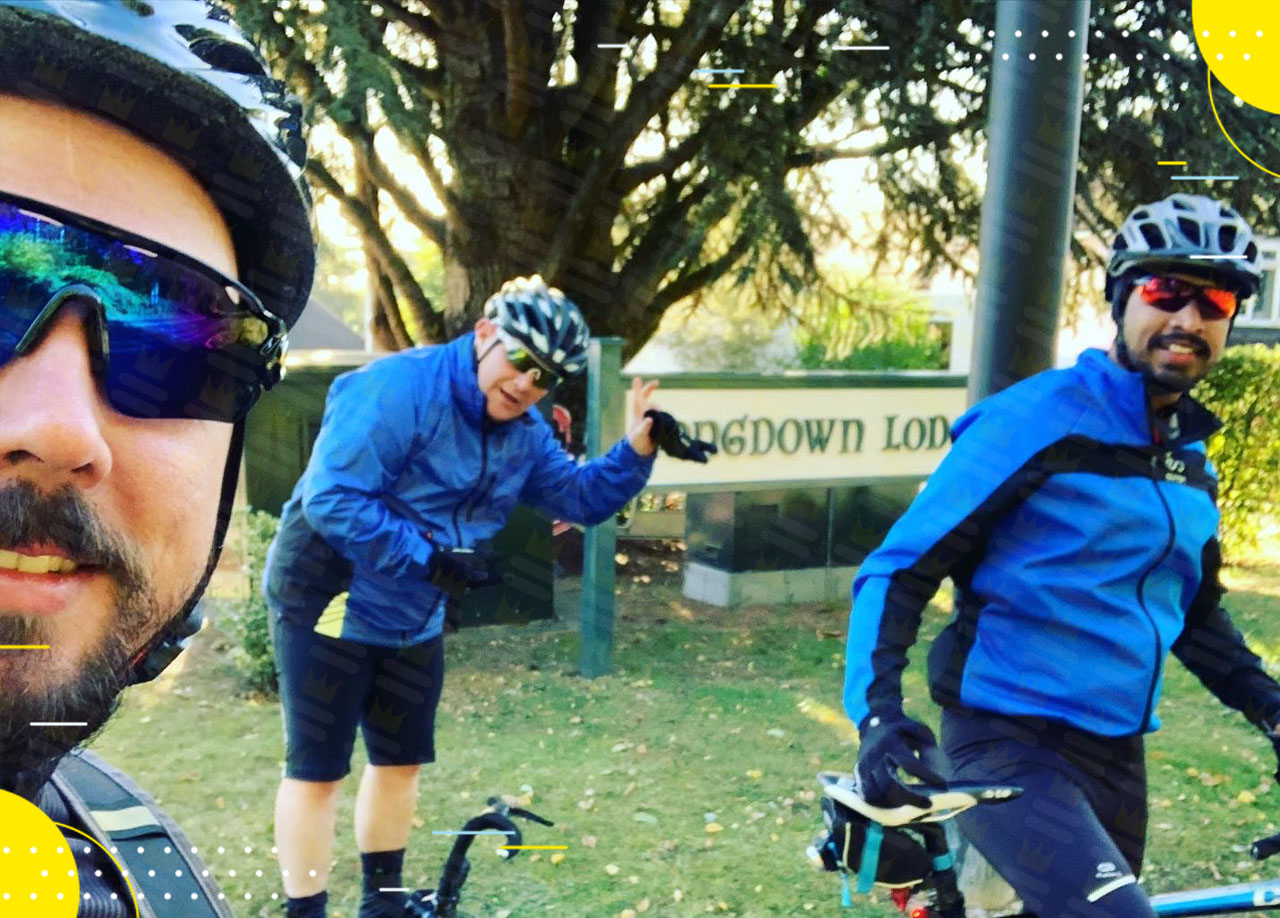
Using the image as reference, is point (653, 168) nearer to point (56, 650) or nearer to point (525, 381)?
point (525, 381)

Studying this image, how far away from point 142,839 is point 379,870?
8.39ft

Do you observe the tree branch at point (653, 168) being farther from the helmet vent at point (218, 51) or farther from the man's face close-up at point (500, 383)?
the helmet vent at point (218, 51)

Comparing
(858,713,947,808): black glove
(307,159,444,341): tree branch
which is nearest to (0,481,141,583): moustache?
(858,713,947,808): black glove

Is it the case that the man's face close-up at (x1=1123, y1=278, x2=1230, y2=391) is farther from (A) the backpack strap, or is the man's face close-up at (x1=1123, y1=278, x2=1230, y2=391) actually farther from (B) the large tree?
(B) the large tree

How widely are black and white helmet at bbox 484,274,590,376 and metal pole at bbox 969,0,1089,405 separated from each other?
4.05 feet

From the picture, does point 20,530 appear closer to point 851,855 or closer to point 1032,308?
point 851,855

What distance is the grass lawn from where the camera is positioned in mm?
4254

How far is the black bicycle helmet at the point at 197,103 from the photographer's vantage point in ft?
Result: 2.26

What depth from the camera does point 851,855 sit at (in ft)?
7.25

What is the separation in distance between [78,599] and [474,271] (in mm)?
7580

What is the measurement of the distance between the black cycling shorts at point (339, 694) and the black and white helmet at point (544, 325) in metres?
0.90

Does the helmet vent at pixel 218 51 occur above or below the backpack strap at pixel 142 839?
above

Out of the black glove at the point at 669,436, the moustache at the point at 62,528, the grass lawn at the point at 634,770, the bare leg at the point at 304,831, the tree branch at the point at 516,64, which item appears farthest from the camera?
the tree branch at the point at 516,64

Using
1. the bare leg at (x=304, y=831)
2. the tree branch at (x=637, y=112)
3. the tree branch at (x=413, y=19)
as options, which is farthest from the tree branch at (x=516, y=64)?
the bare leg at (x=304, y=831)
